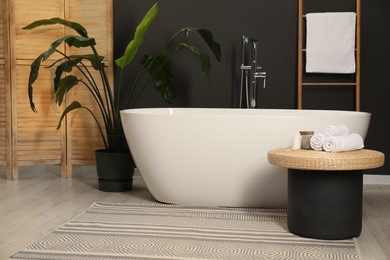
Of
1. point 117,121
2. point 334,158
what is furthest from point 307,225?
point 117,121

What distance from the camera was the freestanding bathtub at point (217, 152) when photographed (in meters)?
3.65

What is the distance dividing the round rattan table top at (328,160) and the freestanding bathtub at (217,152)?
1.92ft

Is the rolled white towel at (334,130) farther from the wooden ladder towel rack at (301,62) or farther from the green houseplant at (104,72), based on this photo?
the wooden ladder towel rack at (301,62)

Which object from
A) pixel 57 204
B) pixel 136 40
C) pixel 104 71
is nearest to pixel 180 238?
pixel 57 204

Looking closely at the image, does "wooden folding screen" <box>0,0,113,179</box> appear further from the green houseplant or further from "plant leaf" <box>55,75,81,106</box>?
"plant leaf" <box>55,75,81,106</box>

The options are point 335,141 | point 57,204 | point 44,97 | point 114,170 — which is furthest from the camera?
point 44,97

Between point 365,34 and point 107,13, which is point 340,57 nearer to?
point 365,34

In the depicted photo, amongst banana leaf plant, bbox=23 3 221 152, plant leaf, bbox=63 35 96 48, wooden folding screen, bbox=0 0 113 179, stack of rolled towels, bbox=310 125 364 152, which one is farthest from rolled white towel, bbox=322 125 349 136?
wooden folding screen, bbox=0 0 113 179

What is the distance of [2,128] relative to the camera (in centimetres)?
494

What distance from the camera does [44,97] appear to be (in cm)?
500

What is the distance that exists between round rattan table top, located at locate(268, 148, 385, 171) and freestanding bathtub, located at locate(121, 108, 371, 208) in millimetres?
587

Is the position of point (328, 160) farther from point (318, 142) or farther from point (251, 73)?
point (251, 73)

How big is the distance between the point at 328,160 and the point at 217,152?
3.26 ft

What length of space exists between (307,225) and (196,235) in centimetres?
57
